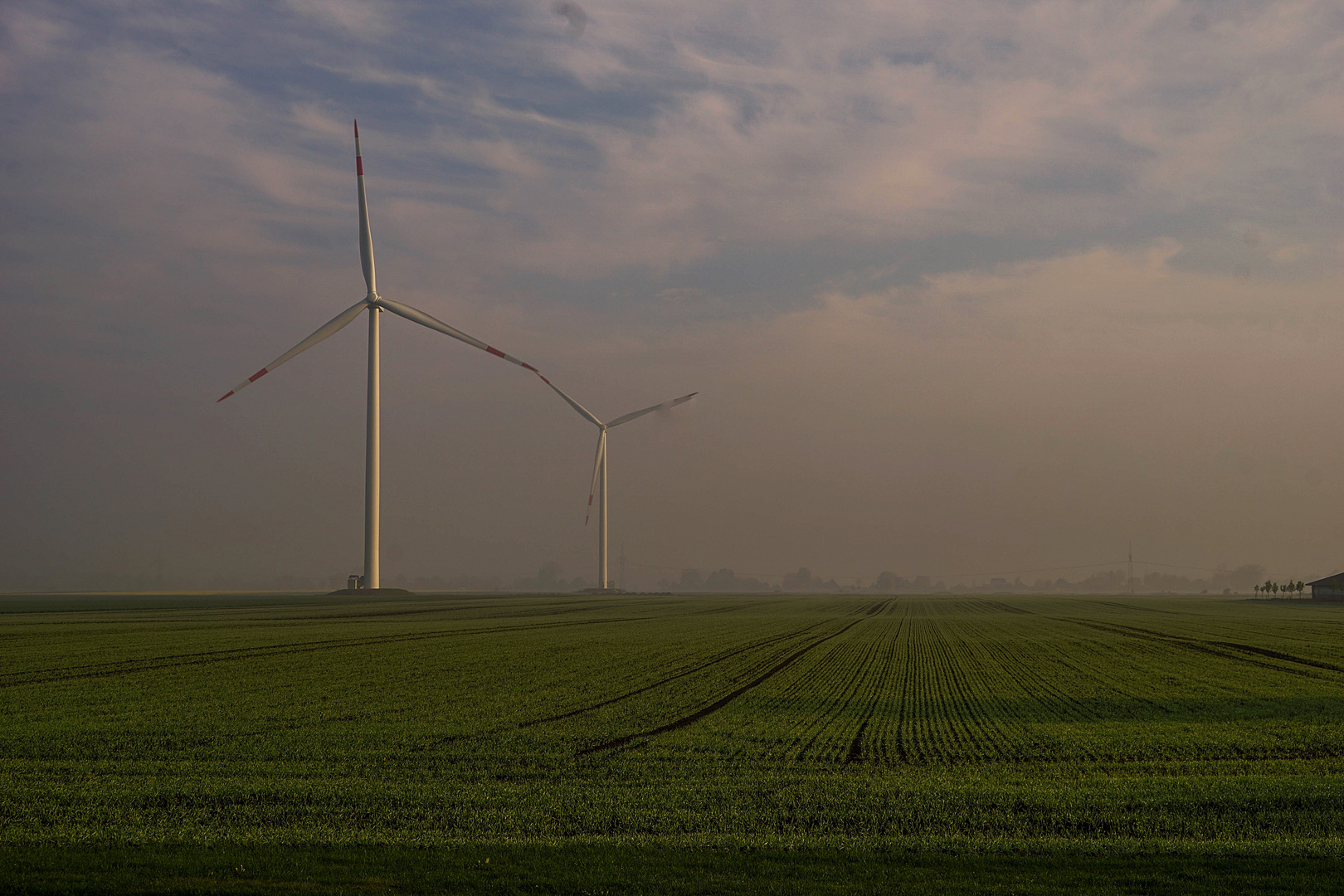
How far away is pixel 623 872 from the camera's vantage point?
15.1 metres

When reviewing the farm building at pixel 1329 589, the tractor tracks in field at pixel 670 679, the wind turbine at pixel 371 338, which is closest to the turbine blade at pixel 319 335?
the wind turbine at pixel 371 338

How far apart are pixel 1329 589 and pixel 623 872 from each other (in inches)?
7810

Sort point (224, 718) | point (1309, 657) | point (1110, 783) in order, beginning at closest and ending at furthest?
point (1110, 783) → point (224, 718) → point (1309, 657)

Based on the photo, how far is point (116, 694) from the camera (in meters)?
35.6

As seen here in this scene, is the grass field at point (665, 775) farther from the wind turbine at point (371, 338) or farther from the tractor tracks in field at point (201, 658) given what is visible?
the wind turbine at point (371, 338)

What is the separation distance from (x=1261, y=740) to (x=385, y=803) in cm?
2298

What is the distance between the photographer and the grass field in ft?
51.3

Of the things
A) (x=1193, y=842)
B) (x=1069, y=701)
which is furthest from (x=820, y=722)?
(x=1193, y=842)

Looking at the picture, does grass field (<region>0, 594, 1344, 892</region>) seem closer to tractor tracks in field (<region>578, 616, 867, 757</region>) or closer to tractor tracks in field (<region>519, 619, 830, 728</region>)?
tractor tracks in field (<region>578, 616, 867, 757</region>)

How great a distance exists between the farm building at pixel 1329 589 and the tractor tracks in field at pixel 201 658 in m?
155

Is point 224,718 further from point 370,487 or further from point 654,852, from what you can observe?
point 370,487

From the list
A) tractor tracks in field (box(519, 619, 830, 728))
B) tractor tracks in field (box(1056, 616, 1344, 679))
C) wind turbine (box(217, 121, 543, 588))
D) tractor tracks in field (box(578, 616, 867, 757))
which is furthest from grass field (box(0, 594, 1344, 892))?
wind turbine (box(217, 121, 543, 588))

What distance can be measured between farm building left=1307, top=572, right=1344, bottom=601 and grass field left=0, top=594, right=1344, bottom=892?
478 feet

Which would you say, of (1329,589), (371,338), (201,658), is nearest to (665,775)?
(201,658)
